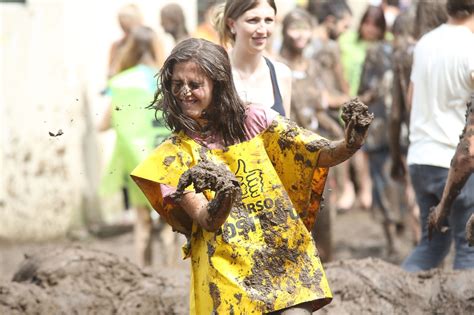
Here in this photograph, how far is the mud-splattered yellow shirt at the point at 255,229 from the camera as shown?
17.0 ft

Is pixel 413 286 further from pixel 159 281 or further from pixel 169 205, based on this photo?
pixel 169 205

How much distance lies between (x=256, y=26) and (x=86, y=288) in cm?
188

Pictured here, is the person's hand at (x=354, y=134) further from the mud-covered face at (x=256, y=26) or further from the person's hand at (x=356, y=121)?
the mud-covered face at (x=256, y=26)

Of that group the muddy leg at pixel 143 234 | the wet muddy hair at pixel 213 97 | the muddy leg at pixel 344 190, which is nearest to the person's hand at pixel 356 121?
the wet muddy hair at pixel 213 97

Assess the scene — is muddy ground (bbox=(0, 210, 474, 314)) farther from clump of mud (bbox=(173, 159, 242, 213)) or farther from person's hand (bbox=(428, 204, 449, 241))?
clump of mud (bbox=(173, 159, 242, 213))

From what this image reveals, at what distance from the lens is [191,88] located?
208 inches

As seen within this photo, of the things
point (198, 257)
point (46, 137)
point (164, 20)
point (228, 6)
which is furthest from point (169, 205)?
point (46, 137)

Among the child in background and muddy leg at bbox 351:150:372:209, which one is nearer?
the child in background

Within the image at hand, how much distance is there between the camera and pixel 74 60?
12102 mm

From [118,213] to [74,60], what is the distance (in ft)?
5.73

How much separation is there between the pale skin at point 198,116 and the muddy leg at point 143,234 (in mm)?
4454

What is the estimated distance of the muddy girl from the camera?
17.0 ft

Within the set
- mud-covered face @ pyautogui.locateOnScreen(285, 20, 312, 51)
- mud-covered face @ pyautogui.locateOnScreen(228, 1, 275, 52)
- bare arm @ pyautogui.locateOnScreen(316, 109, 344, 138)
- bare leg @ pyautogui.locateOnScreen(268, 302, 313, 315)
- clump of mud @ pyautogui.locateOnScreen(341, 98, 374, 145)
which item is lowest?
bare arm @ pyautogui.locateOnScreen(316, 109, 344, 138)

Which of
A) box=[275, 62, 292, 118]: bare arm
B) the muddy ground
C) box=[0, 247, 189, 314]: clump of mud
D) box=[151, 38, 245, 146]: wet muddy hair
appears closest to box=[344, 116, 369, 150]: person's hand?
box=[151, 38, 245, 146]: wet muddy hair
